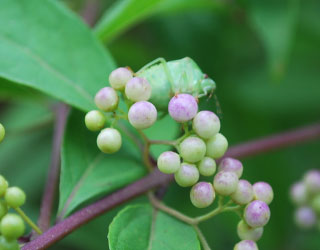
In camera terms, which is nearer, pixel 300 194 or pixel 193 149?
pixel 193 149

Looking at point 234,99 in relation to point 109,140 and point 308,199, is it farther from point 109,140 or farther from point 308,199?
point 109,140

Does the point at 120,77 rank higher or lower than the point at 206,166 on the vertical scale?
higher

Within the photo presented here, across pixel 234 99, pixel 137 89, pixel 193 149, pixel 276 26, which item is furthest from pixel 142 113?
pixel 234 99

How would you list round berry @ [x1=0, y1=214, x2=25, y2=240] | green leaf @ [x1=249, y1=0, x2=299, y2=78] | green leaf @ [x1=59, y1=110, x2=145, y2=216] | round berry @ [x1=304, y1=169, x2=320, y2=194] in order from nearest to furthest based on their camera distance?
1. round berry @ [x1=0, y1=214, x2=25, y2=240]
2. green leaf @ [x1=59, y1=110, x2=145, y2=216]
3. round berry @ [x1=304, y1=169, x2=320, y2=194]
4. green leaf @ [x1=249, y1=0, x2=299, y2=78]

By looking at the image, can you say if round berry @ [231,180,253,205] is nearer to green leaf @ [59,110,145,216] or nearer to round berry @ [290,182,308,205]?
green leaf @ [59,110,145,216]

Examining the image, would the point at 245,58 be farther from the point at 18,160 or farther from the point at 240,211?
the point at 240,211

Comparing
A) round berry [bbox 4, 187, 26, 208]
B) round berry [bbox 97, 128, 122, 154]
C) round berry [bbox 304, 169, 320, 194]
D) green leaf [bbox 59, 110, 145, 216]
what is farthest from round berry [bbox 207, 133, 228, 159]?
round berry [bbox 304, 169, 320, 194]
